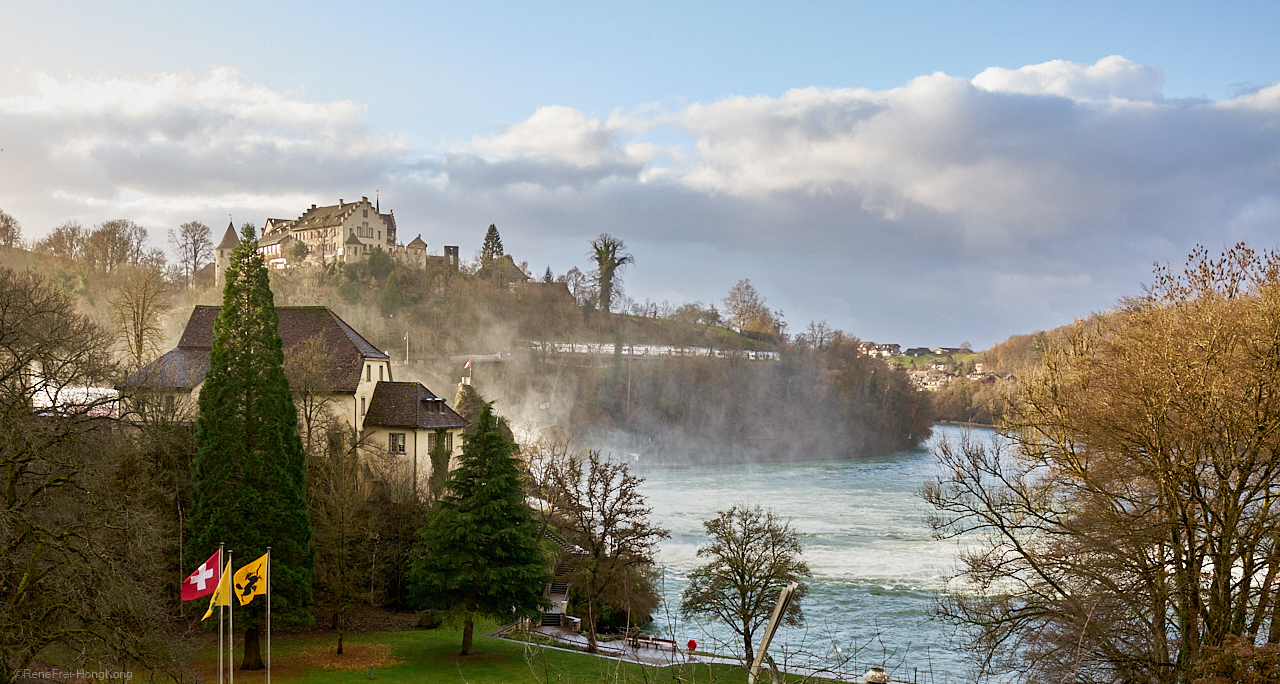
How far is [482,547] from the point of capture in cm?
2788

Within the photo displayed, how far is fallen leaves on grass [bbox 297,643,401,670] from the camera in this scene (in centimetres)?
2614

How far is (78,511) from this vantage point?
56.6ft

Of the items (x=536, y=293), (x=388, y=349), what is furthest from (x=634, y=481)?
(x=536, y=293)

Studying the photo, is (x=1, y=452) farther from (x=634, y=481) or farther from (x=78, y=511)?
(x=634, y=481)

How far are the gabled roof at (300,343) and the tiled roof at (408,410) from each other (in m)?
1.79

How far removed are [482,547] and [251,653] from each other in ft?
22.9

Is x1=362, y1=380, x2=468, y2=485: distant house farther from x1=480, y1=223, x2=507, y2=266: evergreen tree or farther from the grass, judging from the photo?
x1=480, y1=223, x2=507, y2=266: evergreen tree

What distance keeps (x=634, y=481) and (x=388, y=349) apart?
2265 inches

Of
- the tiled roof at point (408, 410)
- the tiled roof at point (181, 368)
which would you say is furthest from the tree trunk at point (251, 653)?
the tiled roof at point (408, 410)

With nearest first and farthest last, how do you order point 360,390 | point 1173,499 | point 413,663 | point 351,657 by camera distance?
point 1173,499
point 413,663
point 351,657
point 360,390

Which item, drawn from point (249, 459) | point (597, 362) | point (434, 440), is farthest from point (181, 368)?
point (597, 362)

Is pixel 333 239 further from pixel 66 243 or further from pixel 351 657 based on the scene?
pixel 351 657

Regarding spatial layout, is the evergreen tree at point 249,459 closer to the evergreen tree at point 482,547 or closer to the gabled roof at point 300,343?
the evergreen tree at point 482,547

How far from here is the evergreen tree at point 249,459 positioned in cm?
2569
